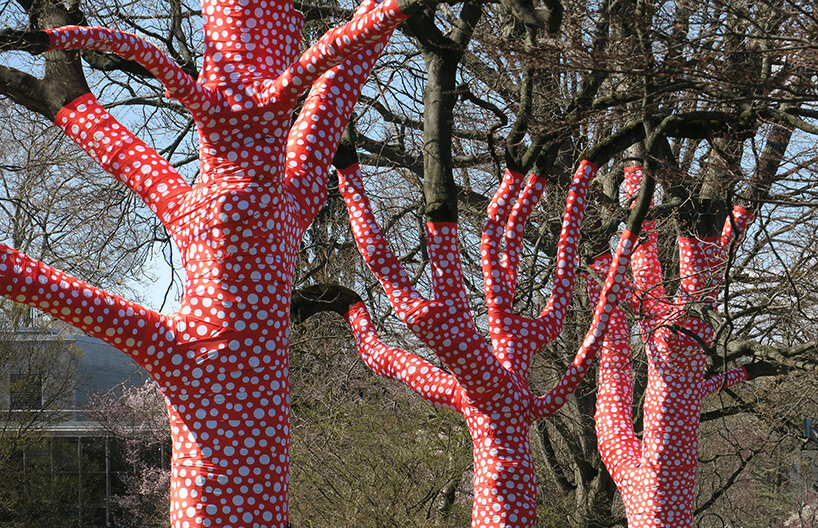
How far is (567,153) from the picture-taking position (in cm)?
1166

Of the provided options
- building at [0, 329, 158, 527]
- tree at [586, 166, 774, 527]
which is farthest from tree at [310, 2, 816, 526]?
building at [0, 329, 158, 527]

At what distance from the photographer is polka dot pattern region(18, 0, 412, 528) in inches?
188

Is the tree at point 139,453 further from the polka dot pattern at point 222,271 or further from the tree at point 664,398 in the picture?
the polka dot pattern at point 222,271

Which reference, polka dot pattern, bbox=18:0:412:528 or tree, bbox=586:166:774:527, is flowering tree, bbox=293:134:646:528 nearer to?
tree, bbox=586:166:774:527

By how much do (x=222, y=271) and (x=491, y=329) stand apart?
3.00 meters

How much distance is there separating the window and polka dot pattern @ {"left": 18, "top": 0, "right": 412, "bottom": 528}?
555 inches

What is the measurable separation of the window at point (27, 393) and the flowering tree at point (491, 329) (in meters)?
12.8

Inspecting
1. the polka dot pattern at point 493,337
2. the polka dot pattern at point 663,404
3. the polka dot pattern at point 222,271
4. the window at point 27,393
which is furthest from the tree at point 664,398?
the window at point 27,393

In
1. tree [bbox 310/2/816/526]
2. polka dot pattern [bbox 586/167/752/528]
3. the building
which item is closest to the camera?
tree [bbox 310/2/816/526]

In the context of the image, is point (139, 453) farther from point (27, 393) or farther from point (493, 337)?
point (493, 337)

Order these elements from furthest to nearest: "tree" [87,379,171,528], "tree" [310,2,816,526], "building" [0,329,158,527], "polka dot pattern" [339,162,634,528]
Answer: "tree" [87,379,171,528] < "building" [0,329,158,527] < "polka dot pattern" [339,162,634,528] < "tree" [310,2,816,526]

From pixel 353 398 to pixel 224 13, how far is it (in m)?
5.67

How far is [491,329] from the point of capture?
7402 mm

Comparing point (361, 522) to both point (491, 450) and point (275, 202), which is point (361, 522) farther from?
point (275, 202)
